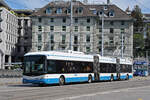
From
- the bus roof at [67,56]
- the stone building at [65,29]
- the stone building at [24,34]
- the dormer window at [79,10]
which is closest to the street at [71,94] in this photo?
the bus roof at [67,56]

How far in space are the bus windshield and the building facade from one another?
5339 centimetres

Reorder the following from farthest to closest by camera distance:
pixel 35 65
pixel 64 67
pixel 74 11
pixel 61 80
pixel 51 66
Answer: pixel 74 11, pixel 64 67, pixel 61 80, pixel 51 66, pixel 35 65

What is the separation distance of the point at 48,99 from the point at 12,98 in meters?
1.59

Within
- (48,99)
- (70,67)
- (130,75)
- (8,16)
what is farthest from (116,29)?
(48,99)

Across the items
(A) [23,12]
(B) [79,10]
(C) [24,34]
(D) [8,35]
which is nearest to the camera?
(B) [79,10]

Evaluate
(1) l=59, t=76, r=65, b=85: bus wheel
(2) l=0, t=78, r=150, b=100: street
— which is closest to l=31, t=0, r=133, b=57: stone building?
(1) l=59, t=76, r=65, b=85: bus wheel

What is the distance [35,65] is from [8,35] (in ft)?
202

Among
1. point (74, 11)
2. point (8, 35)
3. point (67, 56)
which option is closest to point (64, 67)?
point (67, 56)

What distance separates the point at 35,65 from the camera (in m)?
24.4

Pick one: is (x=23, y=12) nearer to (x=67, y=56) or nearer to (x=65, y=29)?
(x=65, y=29)

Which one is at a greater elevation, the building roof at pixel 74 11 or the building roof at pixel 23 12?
the building roof at pixel 23 12

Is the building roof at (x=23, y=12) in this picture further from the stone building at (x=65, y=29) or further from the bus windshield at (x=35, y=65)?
the bus windshield at (x=35, y=65)

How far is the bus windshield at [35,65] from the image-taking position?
952 inches

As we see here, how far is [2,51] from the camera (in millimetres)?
80250
